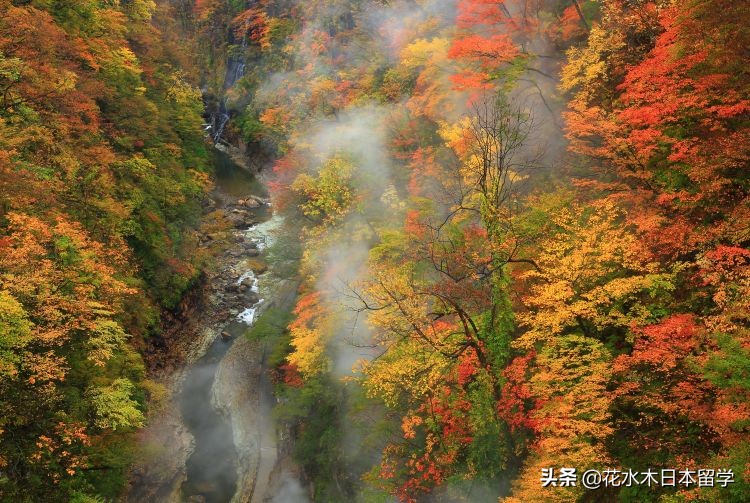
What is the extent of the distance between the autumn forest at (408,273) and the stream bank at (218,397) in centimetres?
14

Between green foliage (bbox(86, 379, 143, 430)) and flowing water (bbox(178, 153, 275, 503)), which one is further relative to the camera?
flowing water (bbox(178, 153, 275, 503))

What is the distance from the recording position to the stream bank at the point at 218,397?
60.7 feet

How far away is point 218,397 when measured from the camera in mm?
22844

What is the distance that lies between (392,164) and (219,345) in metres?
14.0

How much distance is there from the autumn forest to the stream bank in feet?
0.44

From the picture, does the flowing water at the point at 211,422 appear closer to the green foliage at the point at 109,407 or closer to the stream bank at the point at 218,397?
the stream bank at the point at 218,397

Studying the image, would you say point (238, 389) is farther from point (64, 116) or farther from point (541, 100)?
point (541, 100)

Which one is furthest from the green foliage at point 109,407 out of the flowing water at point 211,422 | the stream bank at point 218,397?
the flowing water at point 211,422

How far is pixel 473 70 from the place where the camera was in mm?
20344

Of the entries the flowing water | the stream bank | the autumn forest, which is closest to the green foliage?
the autumn forest

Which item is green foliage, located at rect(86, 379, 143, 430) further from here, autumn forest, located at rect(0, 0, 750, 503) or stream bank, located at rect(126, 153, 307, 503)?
stream bank, located at rect(126, 153, 307, 503)

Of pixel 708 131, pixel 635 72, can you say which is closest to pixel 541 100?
pixel 635 72

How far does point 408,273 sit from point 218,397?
12894 millimetres

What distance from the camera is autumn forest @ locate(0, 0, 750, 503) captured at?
991 centimetres
